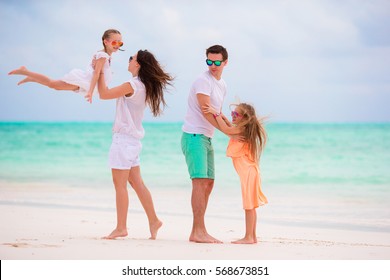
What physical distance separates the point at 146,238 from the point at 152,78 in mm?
1430

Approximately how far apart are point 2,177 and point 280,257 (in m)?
9.35

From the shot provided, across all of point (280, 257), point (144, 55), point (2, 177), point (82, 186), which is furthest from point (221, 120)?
point (2, 177)

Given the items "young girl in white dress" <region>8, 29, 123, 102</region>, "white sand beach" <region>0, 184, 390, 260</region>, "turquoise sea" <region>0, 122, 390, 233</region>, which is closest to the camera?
"white sand beach" <region>0, 184, 390, 260</region>

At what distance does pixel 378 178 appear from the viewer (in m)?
14.0

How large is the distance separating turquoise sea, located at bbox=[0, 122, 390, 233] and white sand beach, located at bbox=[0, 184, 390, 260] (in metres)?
0.89

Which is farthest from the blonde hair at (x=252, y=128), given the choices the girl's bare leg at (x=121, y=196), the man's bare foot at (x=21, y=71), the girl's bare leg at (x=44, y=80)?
the man's bare foot at (x=21, y=71)

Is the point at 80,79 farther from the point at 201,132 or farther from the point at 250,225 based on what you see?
the point at 250,225

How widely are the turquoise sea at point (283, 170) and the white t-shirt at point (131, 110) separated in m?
2.94

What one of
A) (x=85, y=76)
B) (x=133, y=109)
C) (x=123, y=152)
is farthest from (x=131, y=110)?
(x=85, y=76)

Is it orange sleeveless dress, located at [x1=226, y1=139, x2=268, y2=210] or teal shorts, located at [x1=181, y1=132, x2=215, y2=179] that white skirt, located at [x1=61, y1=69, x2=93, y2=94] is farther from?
orange sleeveless dress, located at [x1=226, y1=139, x2=268, y2=210]

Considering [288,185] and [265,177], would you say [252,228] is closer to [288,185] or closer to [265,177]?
[288,185]

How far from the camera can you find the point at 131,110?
18.7 feet

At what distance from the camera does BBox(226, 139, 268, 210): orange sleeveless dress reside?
220 inches

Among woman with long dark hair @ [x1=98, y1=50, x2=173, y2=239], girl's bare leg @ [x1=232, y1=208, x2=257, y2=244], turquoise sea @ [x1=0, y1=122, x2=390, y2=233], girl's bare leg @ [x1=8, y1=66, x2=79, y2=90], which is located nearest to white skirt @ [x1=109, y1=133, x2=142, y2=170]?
woman with long dark hair @ [x1=98, y1=50, x2=173, y2=239]
